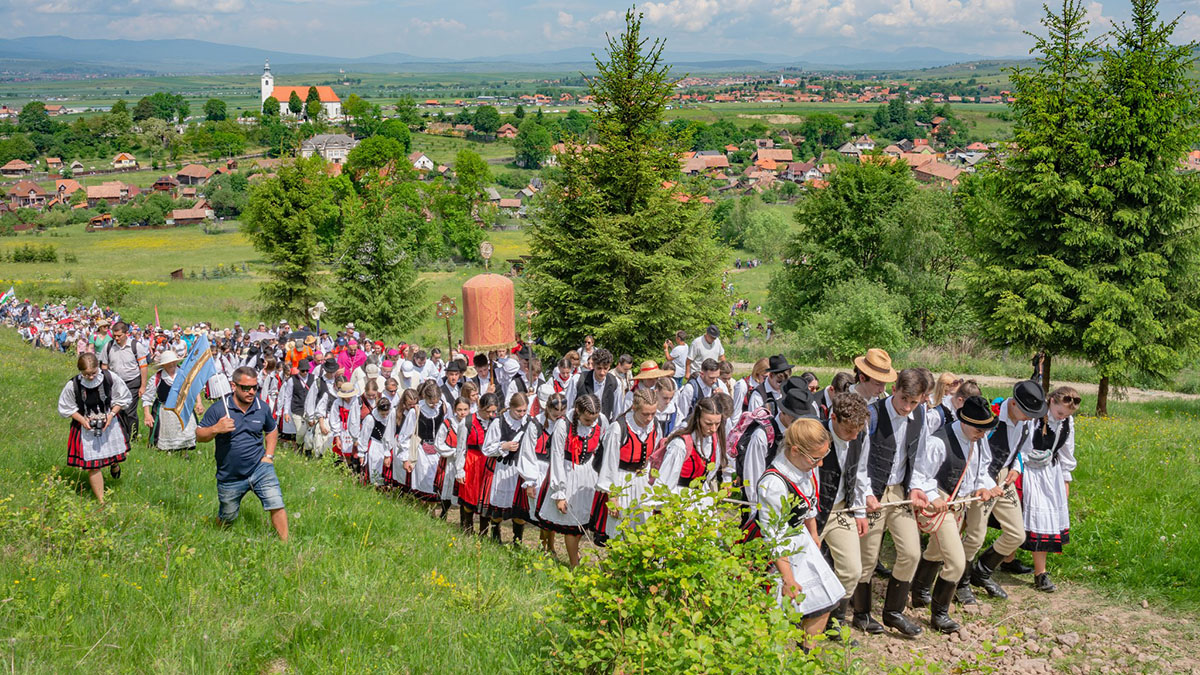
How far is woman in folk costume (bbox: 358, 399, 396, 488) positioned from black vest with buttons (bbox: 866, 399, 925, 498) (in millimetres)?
5818

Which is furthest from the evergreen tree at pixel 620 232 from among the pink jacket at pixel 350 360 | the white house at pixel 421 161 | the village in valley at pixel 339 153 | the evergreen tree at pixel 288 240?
the white house at pixel 421 161

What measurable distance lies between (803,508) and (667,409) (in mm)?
4671

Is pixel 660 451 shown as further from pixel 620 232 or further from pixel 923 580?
pixel 620 232

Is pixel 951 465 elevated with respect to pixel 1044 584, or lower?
elevated

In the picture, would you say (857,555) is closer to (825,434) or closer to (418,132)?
(825,434)

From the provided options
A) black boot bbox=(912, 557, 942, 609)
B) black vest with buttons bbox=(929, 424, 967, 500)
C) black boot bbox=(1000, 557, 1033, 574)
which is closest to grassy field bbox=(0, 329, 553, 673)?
black boot bbox=(912, 557, 942, 609)

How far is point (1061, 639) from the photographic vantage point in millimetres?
6414

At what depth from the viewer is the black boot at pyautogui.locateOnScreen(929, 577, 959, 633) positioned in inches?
259

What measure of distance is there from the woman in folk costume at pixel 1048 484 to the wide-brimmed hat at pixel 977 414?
0.94m

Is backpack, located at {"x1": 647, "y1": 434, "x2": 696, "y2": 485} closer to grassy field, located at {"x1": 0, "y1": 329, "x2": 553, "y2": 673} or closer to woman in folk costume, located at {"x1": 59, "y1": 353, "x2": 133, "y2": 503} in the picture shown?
grassy field, located at {"x1": 0, "y1": 329, "x2": 553, "y2": 673}

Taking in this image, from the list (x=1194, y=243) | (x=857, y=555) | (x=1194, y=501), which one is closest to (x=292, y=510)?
(x=857, y=555)

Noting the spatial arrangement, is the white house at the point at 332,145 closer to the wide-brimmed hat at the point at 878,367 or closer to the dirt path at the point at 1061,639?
the wide-brimmed hat at the point at 878,367

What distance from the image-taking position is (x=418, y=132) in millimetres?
170500

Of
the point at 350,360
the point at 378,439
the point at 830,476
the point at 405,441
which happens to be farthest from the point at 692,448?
the point at 350,360
